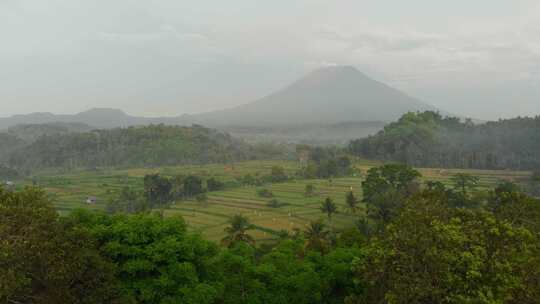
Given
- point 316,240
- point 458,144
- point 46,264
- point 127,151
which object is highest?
point 458,144

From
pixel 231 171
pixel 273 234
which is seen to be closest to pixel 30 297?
pixel 273 234

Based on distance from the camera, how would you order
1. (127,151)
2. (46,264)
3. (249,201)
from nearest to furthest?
1. (46,264)
2. (249,201)
3. (127,151)

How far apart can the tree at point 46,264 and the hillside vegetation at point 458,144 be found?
98.4 metres

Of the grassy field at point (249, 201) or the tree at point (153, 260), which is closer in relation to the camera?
the tree at point (153, 260)

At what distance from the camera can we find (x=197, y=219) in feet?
165

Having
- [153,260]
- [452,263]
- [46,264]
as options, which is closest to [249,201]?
[153,260]

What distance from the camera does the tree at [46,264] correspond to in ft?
49.0

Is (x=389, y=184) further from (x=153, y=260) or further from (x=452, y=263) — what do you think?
(x=153, y=260)

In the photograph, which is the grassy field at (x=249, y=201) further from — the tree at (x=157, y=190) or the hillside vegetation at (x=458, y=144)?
the hillside vegetation at (x=458, y=144)

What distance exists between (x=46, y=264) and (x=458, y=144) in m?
119

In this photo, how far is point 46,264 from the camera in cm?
1549

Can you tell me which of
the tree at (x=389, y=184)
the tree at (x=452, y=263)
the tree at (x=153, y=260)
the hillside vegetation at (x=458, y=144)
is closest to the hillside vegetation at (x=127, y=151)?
→ the hillside vegetation at (x=458, y=144)

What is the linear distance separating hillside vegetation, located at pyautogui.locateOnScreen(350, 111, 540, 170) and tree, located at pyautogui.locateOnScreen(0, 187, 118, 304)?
98365 mm

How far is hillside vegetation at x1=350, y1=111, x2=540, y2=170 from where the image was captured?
97831mm
